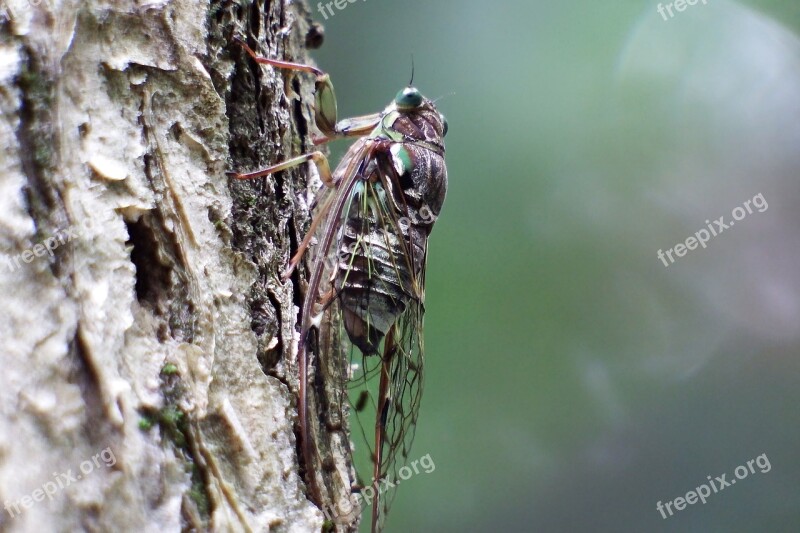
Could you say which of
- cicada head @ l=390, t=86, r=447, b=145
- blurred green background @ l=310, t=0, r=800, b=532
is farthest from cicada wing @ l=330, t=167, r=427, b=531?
blurred green background @ l=310, t=0, r=800, b=532

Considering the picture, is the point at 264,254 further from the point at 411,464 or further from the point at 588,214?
the point at 588,214

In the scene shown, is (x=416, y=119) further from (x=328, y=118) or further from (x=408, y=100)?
(x=328, y=118)

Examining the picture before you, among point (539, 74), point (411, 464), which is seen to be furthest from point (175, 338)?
point (539, 74)

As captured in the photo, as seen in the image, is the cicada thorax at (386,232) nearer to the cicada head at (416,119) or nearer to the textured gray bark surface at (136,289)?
the cicada head at (416,119)

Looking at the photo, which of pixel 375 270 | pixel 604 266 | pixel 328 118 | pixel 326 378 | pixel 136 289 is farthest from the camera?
pixel 604 266

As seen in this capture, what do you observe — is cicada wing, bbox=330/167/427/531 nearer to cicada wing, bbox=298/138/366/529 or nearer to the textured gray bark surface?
cicada wing, bbox=298/138/366/529

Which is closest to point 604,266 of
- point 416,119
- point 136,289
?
point 416,119

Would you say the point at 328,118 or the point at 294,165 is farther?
the point at 328,118
